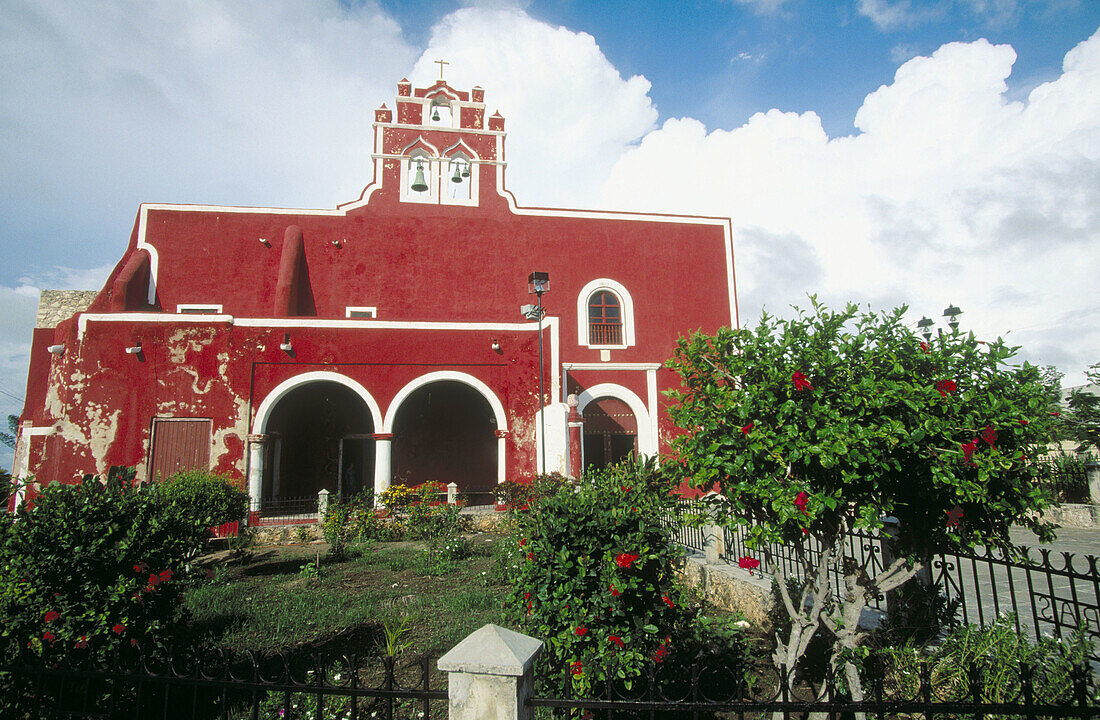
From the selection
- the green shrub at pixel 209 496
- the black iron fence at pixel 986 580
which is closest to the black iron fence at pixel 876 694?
the black iron fence at pixel 986 580

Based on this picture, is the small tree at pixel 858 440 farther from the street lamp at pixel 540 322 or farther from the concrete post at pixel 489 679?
the street lamp at pixel 540 322

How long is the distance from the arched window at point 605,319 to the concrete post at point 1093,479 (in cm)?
1067

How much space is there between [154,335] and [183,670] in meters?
10.2

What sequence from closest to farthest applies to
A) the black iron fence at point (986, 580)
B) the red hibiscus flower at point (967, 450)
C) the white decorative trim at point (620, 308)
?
1. the red hibiscus flower at point (967, 450)
2. the black iron fence at point (986, 580)
3. the white decorative trim at point (620, 308)

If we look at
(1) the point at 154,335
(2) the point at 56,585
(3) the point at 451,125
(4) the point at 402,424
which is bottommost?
(2) the point at 56,585

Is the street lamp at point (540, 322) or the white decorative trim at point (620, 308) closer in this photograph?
the street lamp at point (540, 322)

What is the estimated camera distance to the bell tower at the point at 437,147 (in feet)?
53.4

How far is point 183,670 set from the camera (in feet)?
12.8

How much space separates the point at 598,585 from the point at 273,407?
1070 centimetres

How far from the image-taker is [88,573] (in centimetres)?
354

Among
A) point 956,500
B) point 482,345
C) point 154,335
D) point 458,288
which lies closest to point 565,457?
point 482,345

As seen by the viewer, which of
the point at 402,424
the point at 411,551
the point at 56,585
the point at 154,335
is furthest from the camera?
the point at 402,424

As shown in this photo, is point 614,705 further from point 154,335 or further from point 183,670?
point 154,335

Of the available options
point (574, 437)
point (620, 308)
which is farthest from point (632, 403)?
point (620, 308)
